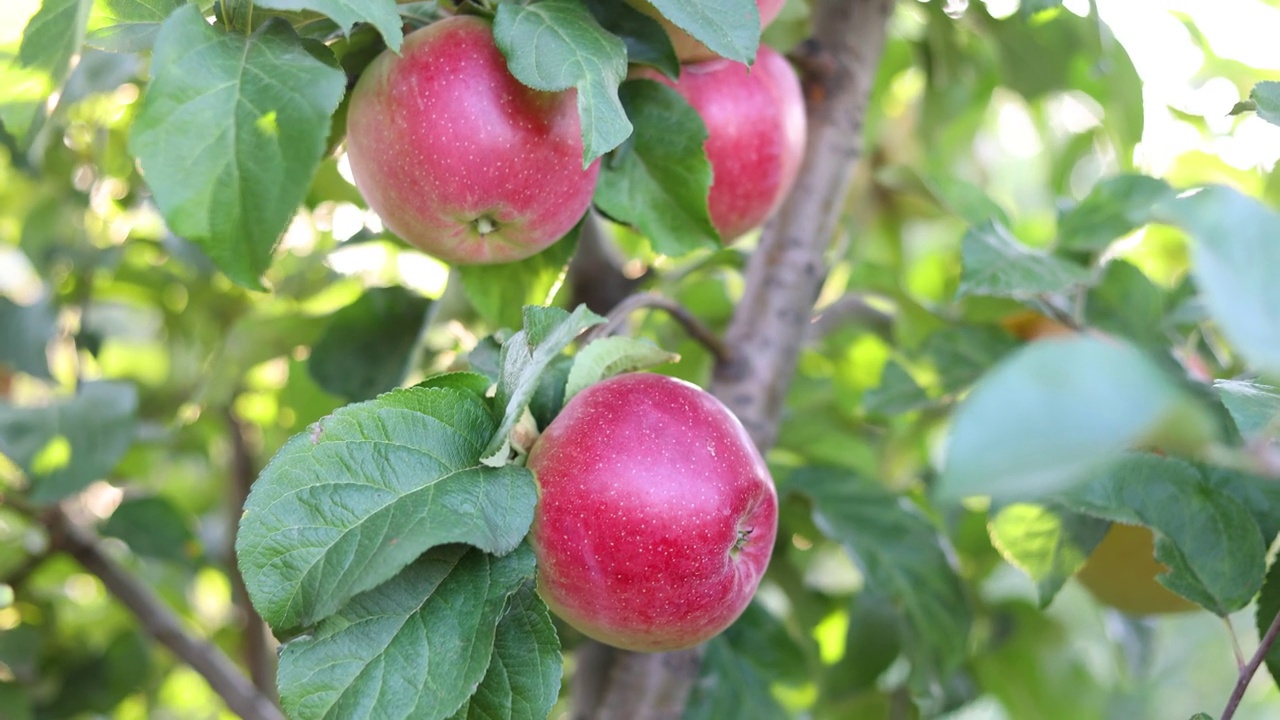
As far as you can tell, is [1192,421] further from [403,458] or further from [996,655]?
[996,655]

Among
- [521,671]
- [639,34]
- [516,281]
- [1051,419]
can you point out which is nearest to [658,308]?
[516,281]

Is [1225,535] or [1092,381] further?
[1225,535]

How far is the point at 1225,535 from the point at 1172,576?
42mm

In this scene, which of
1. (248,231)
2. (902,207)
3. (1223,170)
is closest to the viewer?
(248,231)

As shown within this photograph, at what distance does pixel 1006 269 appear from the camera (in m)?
0.76

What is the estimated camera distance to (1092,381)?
29cm

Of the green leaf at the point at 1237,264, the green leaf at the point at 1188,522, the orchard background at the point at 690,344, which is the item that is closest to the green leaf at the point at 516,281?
the orchard background at the point at 690,344

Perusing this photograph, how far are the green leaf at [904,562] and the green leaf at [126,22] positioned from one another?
1.99ft

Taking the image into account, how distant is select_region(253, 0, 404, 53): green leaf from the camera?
0.50m

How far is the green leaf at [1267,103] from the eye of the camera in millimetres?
577

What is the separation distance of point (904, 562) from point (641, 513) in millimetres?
374

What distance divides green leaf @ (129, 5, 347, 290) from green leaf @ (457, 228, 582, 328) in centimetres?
26

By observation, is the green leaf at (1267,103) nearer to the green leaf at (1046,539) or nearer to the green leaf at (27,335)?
the green leaf at (1046,539)

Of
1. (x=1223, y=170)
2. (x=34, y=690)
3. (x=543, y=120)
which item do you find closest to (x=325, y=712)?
(x=543, y=120)
